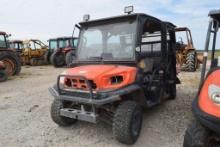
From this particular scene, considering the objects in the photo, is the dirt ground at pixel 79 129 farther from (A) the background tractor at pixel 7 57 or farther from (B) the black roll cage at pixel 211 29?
(A) the background tractor at pixel 7 57

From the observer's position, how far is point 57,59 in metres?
17.6

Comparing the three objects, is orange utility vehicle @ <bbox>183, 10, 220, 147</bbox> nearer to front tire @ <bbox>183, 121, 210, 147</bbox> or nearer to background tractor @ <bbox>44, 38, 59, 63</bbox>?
front tire @ <bbox>183, 121, 210, 147</bbox>

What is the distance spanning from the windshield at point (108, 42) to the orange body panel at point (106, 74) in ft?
1.04

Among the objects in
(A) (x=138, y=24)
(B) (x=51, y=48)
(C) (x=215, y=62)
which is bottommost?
(C) (x=215, y=62)

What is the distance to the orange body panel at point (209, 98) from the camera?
2.80 m

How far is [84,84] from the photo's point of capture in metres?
4.19

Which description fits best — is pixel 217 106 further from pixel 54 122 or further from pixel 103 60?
pixel 54 122

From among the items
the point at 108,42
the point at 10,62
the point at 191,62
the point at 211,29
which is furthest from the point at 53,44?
the point at 211,29

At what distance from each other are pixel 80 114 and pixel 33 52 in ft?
53.0

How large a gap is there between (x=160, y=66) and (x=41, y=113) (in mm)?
2705

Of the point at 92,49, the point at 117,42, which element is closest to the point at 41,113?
the point at 92,49

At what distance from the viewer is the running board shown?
4043mm

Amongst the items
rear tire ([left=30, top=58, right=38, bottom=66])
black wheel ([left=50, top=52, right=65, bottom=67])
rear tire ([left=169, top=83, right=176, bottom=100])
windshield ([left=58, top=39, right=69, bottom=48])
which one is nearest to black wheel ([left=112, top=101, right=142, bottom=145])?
rear tire ([left=169, top=83, right=176, bottom=100])

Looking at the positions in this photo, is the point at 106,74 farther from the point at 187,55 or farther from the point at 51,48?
the point at 51,48
